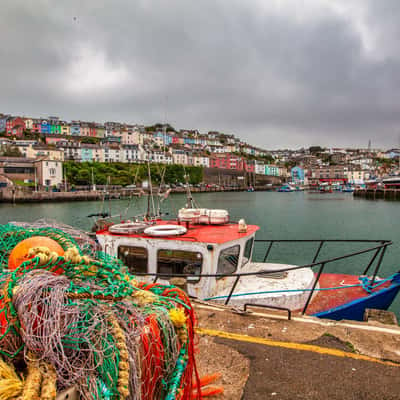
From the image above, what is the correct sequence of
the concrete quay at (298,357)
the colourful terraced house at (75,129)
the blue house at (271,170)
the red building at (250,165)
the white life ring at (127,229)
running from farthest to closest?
the blue house at (271,170) < the red building at (250,165) < the colourful terraced house at (75,129) < the white life ring at (127,229) < the concrete quay at (298,357)

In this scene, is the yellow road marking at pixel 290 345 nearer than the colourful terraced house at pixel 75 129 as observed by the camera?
Yes

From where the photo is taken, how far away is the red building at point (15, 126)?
117875mm

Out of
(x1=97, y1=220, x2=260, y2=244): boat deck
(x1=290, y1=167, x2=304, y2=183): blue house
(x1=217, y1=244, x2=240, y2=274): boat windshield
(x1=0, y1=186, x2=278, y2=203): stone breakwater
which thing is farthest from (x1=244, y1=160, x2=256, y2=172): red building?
(x1=217, y1=244, x2=240, y2=274): boat windshield

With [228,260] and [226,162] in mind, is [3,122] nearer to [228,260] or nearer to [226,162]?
[226,162]

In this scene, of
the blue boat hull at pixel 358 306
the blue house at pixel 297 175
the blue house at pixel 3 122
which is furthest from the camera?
the blue house at pixel 297 175

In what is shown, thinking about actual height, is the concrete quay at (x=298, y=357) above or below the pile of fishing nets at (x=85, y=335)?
below

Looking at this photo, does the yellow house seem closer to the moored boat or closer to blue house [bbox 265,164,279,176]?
blue house [bbox 265,164,279,176]

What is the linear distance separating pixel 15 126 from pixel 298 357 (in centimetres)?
13921

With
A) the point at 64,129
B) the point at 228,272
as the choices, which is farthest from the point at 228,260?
the point at 64,129

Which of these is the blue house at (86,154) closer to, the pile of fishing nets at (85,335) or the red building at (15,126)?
the red building at (15,126)

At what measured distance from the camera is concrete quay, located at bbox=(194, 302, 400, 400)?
325 cm

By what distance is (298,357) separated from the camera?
12.5ft

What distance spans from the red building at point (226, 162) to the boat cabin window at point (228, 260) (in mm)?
135974

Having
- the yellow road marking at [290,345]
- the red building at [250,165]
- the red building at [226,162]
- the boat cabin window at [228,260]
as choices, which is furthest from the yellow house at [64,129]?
the yellow road marking at [290,345]
